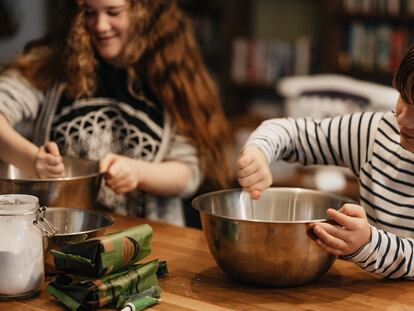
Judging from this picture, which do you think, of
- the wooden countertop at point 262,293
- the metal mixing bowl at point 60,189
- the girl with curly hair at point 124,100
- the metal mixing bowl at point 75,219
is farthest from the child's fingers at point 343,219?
the girl with curly hair at point 124,100

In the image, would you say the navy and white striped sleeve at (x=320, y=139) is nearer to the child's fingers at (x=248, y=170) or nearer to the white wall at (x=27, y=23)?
the child's fingers at (x=248, y=170)

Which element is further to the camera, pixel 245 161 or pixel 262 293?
pixel 245 161

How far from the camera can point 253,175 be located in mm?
1528

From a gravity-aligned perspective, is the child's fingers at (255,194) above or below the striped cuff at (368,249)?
above

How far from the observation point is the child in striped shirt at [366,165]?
1.34m

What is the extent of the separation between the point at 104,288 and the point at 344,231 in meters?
0.40

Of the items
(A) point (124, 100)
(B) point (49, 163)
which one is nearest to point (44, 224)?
(B) point (49, 163)

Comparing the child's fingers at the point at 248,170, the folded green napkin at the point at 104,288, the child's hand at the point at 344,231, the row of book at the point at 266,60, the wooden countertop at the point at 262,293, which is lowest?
the wooden countertop at the point at 262,293

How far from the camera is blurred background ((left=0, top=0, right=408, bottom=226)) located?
3.32 meters

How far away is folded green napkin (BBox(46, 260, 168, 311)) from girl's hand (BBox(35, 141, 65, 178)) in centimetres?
45

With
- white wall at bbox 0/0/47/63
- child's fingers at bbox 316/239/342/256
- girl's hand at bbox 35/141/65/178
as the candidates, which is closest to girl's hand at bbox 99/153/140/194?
girl's hand at bbox 35/141/65/178

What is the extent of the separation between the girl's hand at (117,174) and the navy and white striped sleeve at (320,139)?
0.32 metres

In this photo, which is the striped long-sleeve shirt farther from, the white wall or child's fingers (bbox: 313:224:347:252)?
the white wall

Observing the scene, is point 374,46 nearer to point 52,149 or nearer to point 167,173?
point 167,173
